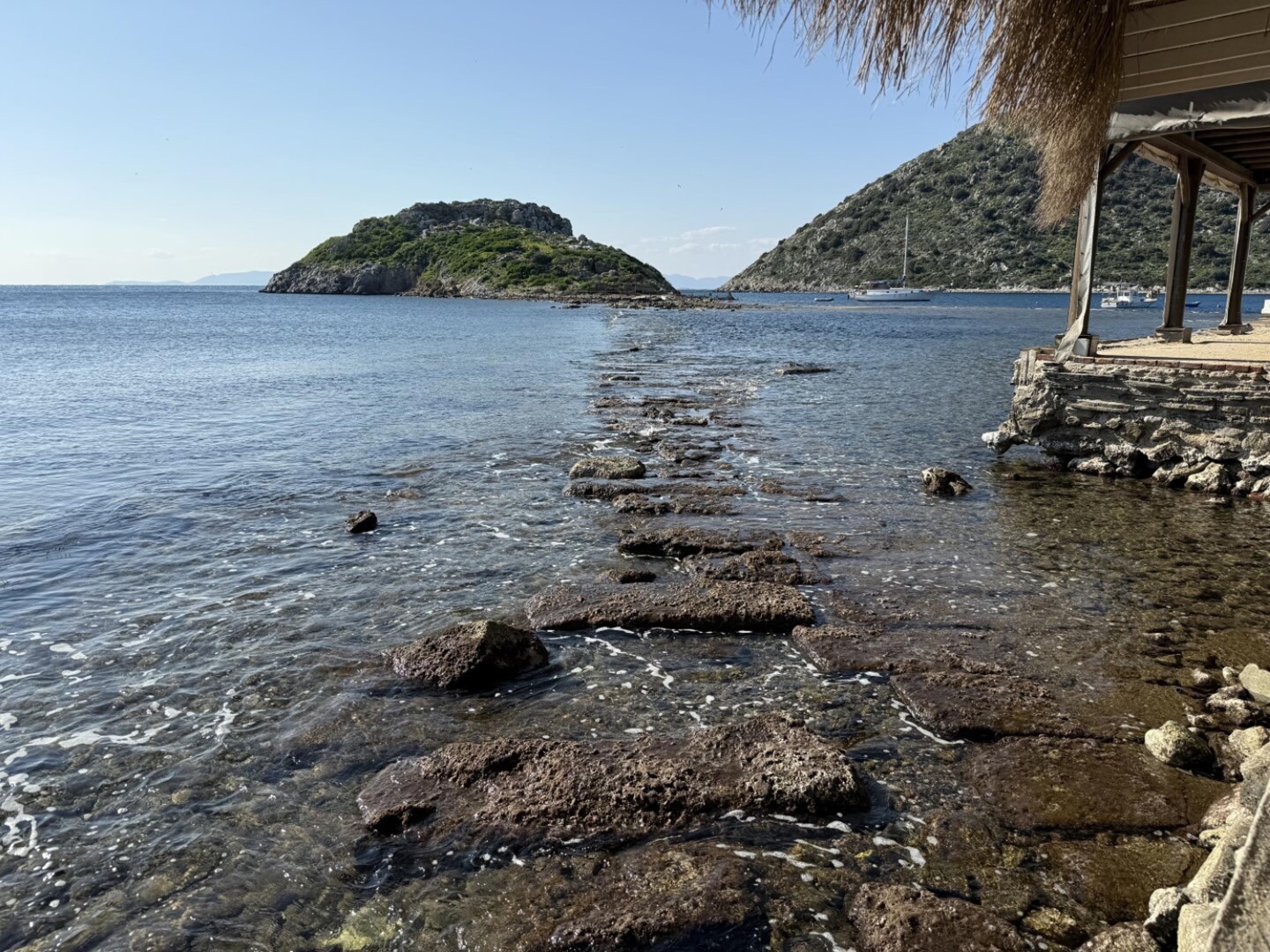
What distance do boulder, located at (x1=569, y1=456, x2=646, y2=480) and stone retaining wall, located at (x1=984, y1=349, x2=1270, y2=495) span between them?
694 centimetres

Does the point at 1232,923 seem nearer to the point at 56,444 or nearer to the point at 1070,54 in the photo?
the point at 1070,54

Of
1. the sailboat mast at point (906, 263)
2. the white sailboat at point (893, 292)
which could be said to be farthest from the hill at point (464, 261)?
the sailboat mast at point (906, 263)

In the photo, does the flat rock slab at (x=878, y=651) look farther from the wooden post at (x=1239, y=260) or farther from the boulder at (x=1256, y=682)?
the wooden post at (x=1239, y=260)

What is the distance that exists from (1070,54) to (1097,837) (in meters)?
4.62

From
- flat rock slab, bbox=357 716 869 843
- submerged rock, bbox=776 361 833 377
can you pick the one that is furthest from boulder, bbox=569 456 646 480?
submerged rock, bbox=776 361 833 377

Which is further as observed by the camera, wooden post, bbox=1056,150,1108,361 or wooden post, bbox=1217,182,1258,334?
wooden post, bbox=1217,182,1258,334

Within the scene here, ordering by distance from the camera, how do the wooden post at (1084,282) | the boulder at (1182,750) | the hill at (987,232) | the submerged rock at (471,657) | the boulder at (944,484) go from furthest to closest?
the hill at (987,232)
the wooden post at (1084,282)
the boulder at (944,484)
the submerged rock at (471,657)
the boulder at (1182,750)

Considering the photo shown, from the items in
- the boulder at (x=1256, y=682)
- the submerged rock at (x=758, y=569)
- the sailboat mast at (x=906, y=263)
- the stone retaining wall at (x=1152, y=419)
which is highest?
the sailboat mast at (x=906, y=263)

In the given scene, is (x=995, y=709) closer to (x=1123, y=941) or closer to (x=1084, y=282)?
(x=1123, y=941)

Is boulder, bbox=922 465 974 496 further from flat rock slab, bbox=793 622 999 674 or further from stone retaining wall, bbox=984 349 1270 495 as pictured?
flat rock slab, bbox=793 622 999 674

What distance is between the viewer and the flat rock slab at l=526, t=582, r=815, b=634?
7727 mm

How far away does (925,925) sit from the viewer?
389 centimetres

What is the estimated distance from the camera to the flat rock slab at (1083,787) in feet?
15.6

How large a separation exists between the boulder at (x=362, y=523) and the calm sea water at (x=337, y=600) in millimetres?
329
